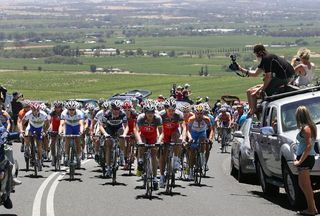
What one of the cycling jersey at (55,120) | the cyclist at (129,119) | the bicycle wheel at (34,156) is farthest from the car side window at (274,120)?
the cycling jersey at (55,120)

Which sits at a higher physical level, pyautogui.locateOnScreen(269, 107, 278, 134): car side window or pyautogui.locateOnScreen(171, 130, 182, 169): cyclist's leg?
pyautogui.locateOnScreen(269, 107, 278, 134): car side window

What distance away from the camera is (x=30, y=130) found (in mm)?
22188

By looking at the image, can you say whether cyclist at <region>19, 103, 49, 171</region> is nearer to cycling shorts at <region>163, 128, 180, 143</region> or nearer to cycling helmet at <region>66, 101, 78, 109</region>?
cycling helmet at <region>66, 101, 78, 109</region>

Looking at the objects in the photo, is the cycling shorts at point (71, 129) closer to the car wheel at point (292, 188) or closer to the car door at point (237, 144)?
the car door at point (237, 144)

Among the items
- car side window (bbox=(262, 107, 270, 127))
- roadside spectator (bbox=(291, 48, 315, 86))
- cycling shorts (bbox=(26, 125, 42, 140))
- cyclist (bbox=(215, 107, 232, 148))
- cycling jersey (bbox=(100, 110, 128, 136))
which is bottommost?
cyclist (bbox=(215, 107, 232, 148))

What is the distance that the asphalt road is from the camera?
47.1ft

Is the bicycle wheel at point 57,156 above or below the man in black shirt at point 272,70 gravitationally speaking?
below

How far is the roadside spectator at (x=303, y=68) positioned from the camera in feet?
61.7

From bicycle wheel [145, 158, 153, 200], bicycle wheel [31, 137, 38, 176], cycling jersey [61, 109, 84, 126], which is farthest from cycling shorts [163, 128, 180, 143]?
bicycle wheel [31, 137, 38, 176]

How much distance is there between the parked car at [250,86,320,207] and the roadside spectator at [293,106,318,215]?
14.1 inches

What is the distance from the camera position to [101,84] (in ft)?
400

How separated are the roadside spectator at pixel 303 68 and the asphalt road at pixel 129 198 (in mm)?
2405

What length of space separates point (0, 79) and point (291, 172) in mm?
111509

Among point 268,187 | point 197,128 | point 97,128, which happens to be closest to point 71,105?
point 97,128
